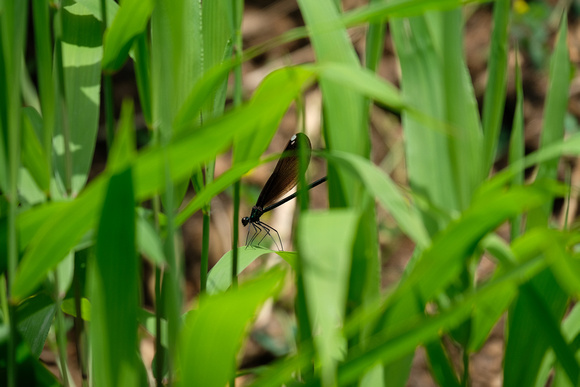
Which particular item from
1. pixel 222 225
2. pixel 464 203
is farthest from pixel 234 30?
pixel 222 225

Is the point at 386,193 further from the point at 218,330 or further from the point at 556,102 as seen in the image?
the point at 556,102

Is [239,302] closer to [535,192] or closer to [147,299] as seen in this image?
[535,192]

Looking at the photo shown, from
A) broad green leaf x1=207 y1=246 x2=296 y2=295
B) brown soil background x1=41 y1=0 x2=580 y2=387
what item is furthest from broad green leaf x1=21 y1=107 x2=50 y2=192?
brown soil background x1=41 y1=0 x2=580 y2=387

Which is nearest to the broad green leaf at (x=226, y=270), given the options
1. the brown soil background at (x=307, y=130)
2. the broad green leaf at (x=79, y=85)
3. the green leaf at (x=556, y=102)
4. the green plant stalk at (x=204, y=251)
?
the green plant stalk at (x=204, y=251)

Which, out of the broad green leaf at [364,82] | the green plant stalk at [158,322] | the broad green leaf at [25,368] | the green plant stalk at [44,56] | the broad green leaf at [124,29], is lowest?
the broad green leaf at [25,368]

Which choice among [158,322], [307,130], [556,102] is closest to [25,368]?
[158,322]

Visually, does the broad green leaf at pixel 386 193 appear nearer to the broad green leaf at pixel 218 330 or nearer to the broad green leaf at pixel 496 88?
the broad green leaf at pixel 218 330
